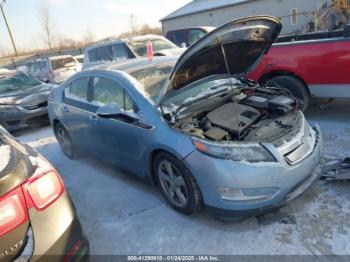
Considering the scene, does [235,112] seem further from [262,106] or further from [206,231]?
[206,231]

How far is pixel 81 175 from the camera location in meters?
4.64

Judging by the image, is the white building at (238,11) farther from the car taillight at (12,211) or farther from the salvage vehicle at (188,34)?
the car taillight at (12,211)

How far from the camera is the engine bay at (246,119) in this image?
9.74 ft

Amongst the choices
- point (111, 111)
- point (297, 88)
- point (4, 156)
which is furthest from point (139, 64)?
point (297, 88)

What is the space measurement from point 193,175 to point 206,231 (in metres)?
0.57

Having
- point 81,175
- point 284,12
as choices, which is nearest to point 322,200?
point 81,175

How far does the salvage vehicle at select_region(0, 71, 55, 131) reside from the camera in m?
7.44

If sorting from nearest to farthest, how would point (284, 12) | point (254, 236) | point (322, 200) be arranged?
point (254, 236) → point (322, 200) → point (284, 12)

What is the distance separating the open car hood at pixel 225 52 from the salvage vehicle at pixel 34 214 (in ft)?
4.68

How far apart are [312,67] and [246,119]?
243 cm

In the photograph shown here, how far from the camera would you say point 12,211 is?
1.84m

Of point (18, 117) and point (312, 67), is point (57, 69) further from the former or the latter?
point (312, 67)

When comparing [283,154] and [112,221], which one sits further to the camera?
[112,221]

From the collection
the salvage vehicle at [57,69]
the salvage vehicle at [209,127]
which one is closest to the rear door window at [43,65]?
the salvage vehicle at [57,69]
